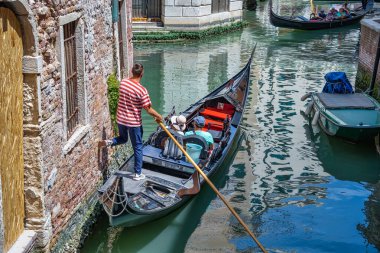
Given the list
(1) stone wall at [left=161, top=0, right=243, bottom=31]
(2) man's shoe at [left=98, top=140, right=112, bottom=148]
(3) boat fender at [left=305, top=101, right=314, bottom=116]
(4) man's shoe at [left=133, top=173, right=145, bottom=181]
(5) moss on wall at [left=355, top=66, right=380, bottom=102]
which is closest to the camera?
(4) man's shoe at [left=133, top=173, right=145, bottom=181]

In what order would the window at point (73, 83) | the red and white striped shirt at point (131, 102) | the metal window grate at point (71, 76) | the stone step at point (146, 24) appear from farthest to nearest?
the stone step at point (146, 24) → the red and white striped shirt at point (131, 102) → the metal window grate at point (71, 76) → the window at point (73, 83)

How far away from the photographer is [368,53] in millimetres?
10094

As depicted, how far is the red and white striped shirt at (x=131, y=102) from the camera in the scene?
17.4ft

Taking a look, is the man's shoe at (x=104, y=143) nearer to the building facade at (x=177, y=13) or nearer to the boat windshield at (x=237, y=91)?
the boat windshield at (x=237, y=91)

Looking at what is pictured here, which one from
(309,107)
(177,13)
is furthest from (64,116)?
(177,13)

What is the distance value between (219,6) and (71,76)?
533 inches

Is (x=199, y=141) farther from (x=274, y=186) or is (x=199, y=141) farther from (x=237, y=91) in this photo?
(x=237, y=91)

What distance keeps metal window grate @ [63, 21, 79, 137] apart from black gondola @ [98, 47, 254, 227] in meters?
0.61

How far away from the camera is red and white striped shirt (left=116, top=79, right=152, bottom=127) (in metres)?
5.30

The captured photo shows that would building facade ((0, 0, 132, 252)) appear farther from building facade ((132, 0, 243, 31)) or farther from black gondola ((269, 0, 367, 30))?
black gondola ((269, 0, 367, 30))

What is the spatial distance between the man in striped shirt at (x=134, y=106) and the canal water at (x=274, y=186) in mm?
723

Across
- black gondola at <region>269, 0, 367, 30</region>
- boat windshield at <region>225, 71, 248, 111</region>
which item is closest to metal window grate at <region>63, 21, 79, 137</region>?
boat windshield at <region>225, 71, 248, 111</region>

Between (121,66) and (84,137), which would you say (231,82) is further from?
(84,137)

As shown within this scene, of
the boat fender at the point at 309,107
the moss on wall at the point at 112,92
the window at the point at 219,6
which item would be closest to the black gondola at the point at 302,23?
the window at the point at 219,6
